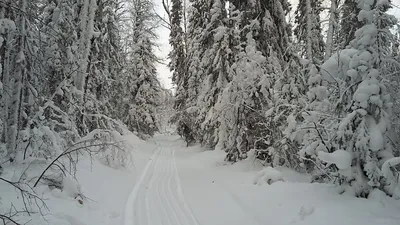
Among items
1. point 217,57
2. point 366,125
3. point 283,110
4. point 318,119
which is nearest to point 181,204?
point 318,119

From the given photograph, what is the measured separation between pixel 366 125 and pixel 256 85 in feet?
19.3

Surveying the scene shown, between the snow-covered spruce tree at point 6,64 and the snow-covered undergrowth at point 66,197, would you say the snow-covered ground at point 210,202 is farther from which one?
the snow-covered spruce tree at point 6,64

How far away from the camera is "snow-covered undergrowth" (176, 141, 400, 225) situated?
4949mm

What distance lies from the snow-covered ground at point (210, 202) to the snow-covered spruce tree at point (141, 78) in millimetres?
14904

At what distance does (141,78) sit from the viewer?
2495 cm

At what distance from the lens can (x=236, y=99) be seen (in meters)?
11.9

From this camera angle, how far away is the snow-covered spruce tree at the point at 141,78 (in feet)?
81.7

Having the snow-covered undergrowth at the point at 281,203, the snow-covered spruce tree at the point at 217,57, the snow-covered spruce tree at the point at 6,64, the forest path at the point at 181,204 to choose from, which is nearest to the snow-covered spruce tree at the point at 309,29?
the snow-covered spruce tree at the point at 217,57

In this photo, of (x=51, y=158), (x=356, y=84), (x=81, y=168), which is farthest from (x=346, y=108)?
(x=81, y=168)

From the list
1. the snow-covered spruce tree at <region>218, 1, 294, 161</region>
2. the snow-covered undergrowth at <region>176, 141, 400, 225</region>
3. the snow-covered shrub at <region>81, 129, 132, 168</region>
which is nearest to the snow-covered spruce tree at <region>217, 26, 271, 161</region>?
the snow-covered spruce tree at <region>218, 1, 294, 161</region>

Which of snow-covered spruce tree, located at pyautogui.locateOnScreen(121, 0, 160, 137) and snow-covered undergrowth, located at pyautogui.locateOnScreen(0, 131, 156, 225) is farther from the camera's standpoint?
snow-covered spruce tree, located at pyautogui.locateOnScreen(121, 0, 160, 137)

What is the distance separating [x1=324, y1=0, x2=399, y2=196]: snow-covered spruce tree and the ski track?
3184mm

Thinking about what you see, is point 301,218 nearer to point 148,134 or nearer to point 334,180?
point 334,180

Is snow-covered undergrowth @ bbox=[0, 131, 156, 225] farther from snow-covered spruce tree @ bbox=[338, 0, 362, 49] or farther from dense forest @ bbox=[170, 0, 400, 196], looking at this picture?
snow-covered spruce tree @ bbox=[338, 0, 362, 49]
